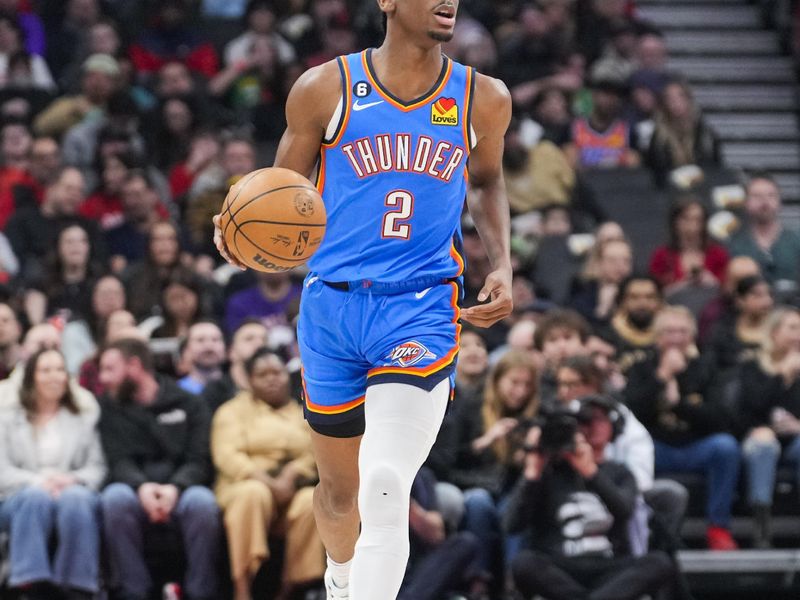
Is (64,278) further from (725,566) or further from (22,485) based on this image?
(725,566)

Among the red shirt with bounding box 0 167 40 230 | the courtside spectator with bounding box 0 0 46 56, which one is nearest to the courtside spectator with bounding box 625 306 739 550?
the red shirt with bounding box 0 167 40 230

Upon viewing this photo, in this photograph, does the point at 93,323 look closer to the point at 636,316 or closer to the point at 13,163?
the point at 13,163

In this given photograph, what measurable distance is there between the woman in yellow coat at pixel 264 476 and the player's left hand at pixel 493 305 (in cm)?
313

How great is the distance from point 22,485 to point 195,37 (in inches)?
258

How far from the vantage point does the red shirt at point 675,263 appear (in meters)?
11.2

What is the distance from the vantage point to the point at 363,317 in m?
5.38

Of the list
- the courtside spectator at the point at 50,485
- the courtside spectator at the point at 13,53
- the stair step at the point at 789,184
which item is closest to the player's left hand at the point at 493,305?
the courtside spectator at the point at 50,485

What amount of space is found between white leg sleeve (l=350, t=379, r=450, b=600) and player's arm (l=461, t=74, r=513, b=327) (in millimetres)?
393

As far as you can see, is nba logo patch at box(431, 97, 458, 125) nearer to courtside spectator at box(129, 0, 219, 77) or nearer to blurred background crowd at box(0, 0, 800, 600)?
blurred background crowd at box(0, 0, 800, 600)

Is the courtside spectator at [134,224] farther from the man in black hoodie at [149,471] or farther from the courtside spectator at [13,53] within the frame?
the man in black hoodie at [149,471]

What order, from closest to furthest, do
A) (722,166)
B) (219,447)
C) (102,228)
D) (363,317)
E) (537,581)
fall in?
(363,317) < (537,581) < (219,447) < (102,228) < (722,166)

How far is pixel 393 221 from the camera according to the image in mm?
5363

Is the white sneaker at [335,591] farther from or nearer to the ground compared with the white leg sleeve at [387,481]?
nearer to the ground

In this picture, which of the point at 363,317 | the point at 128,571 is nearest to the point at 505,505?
the point at 128,571
